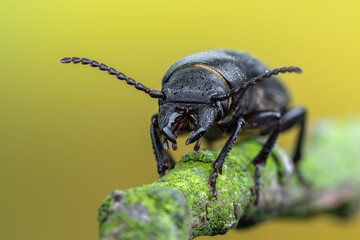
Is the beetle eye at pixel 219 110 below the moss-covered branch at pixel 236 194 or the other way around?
the other way around

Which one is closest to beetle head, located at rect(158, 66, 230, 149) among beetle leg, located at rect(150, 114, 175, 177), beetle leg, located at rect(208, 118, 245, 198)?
beetle leg, located at rect(208, 118, 245, 198)

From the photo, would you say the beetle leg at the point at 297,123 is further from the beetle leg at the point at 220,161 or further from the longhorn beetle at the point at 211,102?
the beetle leg at the point at 220,161

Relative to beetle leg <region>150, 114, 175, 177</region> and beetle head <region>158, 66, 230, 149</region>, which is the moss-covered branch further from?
beetle leg <region>150, 114, 175, 177</region>

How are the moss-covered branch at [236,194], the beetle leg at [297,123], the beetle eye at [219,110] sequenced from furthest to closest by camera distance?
the beetle leg at [297,123]
the beetle eye at [219,110]
the moss-covered branch at [236,194]

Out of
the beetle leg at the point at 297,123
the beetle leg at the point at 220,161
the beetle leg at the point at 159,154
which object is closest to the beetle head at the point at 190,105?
the beetle leg at the point at 220,161

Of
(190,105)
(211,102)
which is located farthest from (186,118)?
(211,102)
